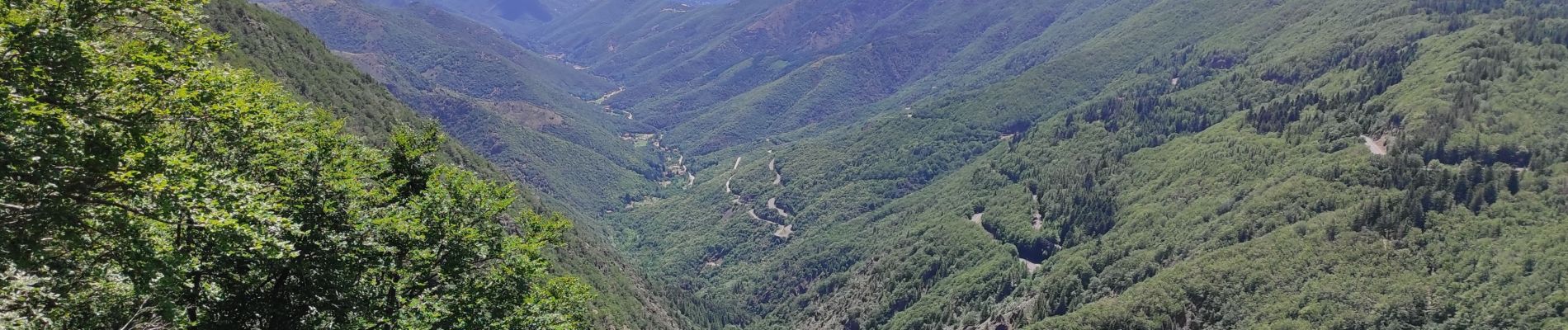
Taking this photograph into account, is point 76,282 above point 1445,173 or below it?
above

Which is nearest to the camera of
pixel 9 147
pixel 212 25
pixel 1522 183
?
pixel 9 147

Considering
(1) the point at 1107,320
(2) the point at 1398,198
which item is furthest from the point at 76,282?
(2) the point at 1398,198

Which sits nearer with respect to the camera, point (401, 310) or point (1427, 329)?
point (401, 310)

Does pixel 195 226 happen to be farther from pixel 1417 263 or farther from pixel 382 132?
pixel 1417 263

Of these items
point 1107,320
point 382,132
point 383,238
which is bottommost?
point 1107,320

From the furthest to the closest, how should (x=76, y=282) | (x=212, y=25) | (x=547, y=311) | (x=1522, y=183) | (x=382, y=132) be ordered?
(x=1522, y=183) < (x=382, y=132) < (x=212, y=25) < (x=547, y=311) < (x=76, y=282)

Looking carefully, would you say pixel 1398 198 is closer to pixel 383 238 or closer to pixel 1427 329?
pixel 1427 329
